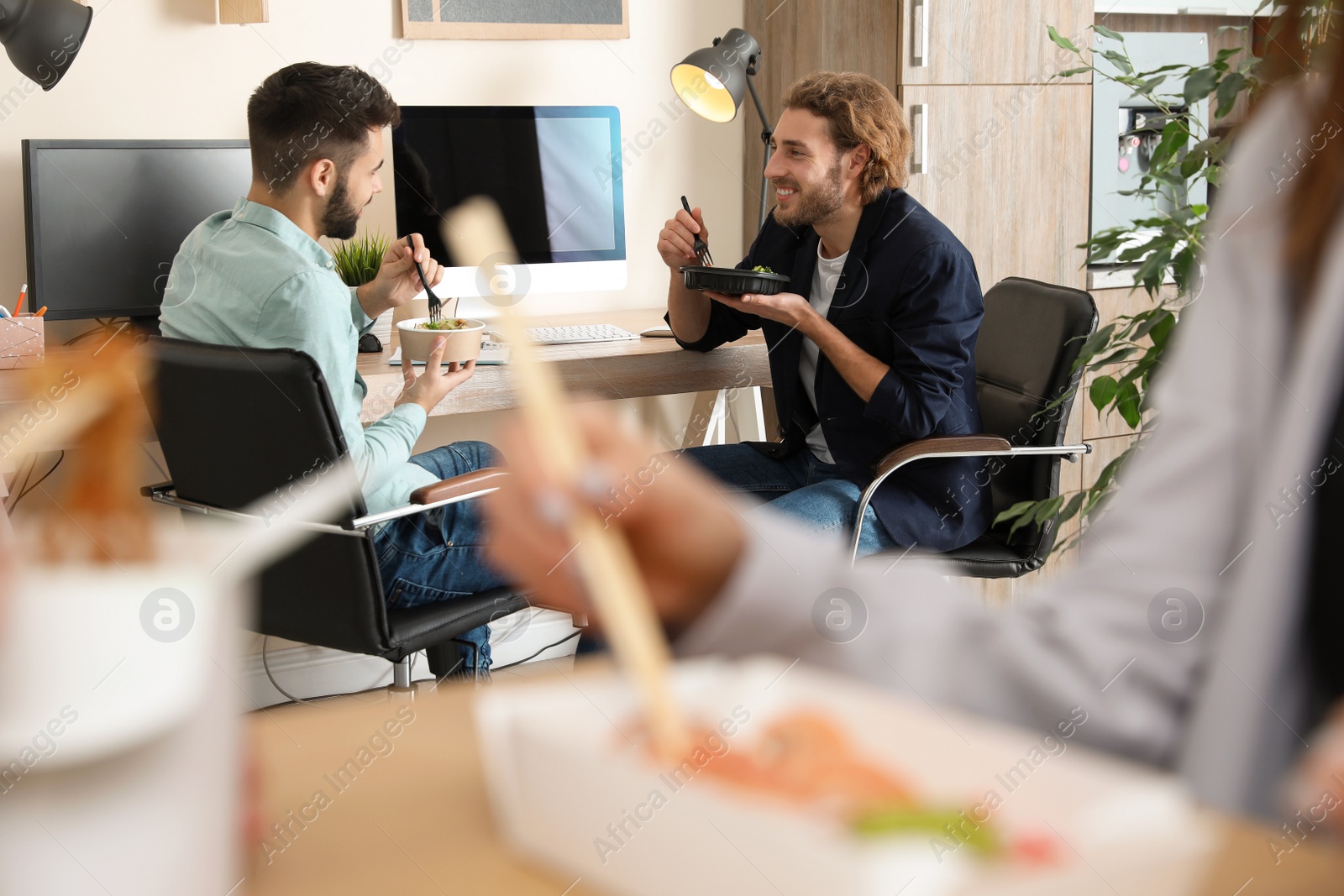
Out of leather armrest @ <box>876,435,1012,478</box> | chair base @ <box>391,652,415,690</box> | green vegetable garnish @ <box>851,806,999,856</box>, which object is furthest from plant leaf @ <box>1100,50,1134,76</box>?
green vegetable garnish @ <box>851,806,999,856</box>

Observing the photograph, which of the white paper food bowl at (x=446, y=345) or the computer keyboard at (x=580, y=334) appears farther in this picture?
the computer keyboard at (x=580, y=334)

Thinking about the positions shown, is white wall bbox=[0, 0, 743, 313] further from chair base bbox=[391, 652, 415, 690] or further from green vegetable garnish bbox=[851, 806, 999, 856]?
green vegetable garnish bbox=[851, 806, 999, 856]

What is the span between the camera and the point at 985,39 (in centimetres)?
279

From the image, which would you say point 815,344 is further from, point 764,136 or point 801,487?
point 764,136

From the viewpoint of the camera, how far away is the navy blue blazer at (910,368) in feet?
6.97

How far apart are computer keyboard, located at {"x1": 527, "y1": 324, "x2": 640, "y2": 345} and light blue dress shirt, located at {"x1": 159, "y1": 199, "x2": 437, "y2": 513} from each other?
25.3 inches

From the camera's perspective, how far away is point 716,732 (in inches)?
15.4

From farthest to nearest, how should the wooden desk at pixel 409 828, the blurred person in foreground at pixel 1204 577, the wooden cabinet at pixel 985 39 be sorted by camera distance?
the wooden cabinet at pixel 985 39, the blurred person in foreground at pixel 1204 577, the wooden desk at pixel 409 828

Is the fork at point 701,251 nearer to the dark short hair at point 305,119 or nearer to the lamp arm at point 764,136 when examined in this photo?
the lamp arm at point 764,136

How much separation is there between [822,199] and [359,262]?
3.46 feet

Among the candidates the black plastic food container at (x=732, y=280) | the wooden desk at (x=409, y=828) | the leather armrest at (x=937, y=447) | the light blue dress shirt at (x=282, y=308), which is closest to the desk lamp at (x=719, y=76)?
the black plastic food container at (x=732, y=280)

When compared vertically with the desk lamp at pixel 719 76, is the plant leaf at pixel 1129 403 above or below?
below

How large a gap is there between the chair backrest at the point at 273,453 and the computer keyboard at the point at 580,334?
90 centimetres

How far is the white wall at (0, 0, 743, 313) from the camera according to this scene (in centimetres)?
248
